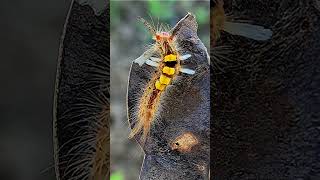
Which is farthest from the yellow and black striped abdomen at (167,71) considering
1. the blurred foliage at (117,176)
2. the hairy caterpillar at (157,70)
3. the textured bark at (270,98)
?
the blurred foliage at (117,176)

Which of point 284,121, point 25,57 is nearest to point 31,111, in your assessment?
point 25,57

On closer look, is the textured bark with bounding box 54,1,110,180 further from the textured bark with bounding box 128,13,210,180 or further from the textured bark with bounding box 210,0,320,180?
the textured bark with bounding box 210,0,320,180

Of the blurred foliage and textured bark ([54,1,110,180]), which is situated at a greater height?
textured bark ([54,1,110,180])

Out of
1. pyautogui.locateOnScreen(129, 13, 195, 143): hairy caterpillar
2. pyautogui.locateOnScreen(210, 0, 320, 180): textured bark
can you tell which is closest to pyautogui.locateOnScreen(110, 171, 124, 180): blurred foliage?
pyautogui.locateOnScreen(129, 13, 195, 143): hairy caterpillar

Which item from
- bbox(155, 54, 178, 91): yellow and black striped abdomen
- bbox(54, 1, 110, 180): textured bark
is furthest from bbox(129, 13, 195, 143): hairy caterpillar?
bbox(54, 1, 110, 180): textured bark

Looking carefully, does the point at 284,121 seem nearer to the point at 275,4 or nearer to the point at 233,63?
the point at 233,63

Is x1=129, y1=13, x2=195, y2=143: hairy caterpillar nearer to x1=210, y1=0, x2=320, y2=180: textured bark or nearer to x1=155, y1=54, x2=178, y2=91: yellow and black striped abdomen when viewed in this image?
x1=155, y1=54, x2=178, y2=91: yellow and black striped abdomen

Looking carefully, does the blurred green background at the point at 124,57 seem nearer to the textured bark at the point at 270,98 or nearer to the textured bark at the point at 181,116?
the textured bark at the point at 181,116

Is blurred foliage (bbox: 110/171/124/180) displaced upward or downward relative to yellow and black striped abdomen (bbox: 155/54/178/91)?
downward
